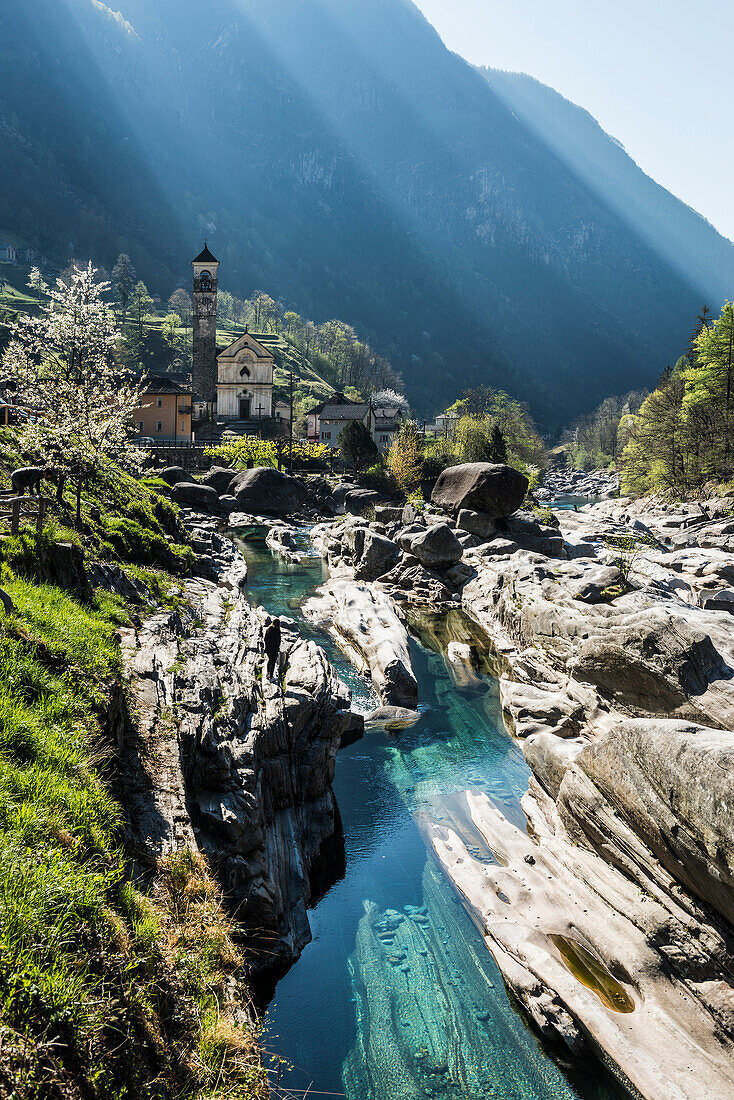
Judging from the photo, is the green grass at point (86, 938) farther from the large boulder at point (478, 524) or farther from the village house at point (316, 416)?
the village house at point (316, 416)

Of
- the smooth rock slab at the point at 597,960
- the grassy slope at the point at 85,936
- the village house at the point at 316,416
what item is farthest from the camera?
the village house at the point at 316,416

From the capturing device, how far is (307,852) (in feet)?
42.9

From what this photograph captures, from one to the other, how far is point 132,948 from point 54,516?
44.0ft

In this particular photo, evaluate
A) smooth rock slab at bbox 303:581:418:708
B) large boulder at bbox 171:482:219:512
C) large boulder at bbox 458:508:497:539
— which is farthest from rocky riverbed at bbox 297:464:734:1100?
large boulder at bbox 171:482:219:512

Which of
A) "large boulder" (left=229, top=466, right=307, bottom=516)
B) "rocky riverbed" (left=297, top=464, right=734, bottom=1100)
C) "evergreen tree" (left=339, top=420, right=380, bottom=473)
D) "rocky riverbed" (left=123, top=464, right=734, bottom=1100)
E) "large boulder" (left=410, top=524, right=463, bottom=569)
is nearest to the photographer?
Answer: "rocky riverbed" (left=297, top=464, right=734, bottom=1100)

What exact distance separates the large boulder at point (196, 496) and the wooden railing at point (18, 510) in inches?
1603

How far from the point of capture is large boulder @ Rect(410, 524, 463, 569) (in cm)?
3675

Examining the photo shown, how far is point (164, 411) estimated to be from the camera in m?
82.2

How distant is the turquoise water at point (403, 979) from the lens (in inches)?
353

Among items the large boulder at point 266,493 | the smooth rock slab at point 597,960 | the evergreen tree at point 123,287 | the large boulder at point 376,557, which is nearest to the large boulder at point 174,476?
the large boulder at point 266,493

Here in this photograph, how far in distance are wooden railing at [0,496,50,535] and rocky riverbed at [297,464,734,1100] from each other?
1123 cm

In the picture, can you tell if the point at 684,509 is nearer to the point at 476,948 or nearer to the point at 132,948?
the point at 476,948

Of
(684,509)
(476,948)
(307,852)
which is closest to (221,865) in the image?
(307,852)

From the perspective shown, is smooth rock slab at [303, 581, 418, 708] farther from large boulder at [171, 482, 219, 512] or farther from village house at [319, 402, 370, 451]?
village house at [319, 402, 370, 451]
